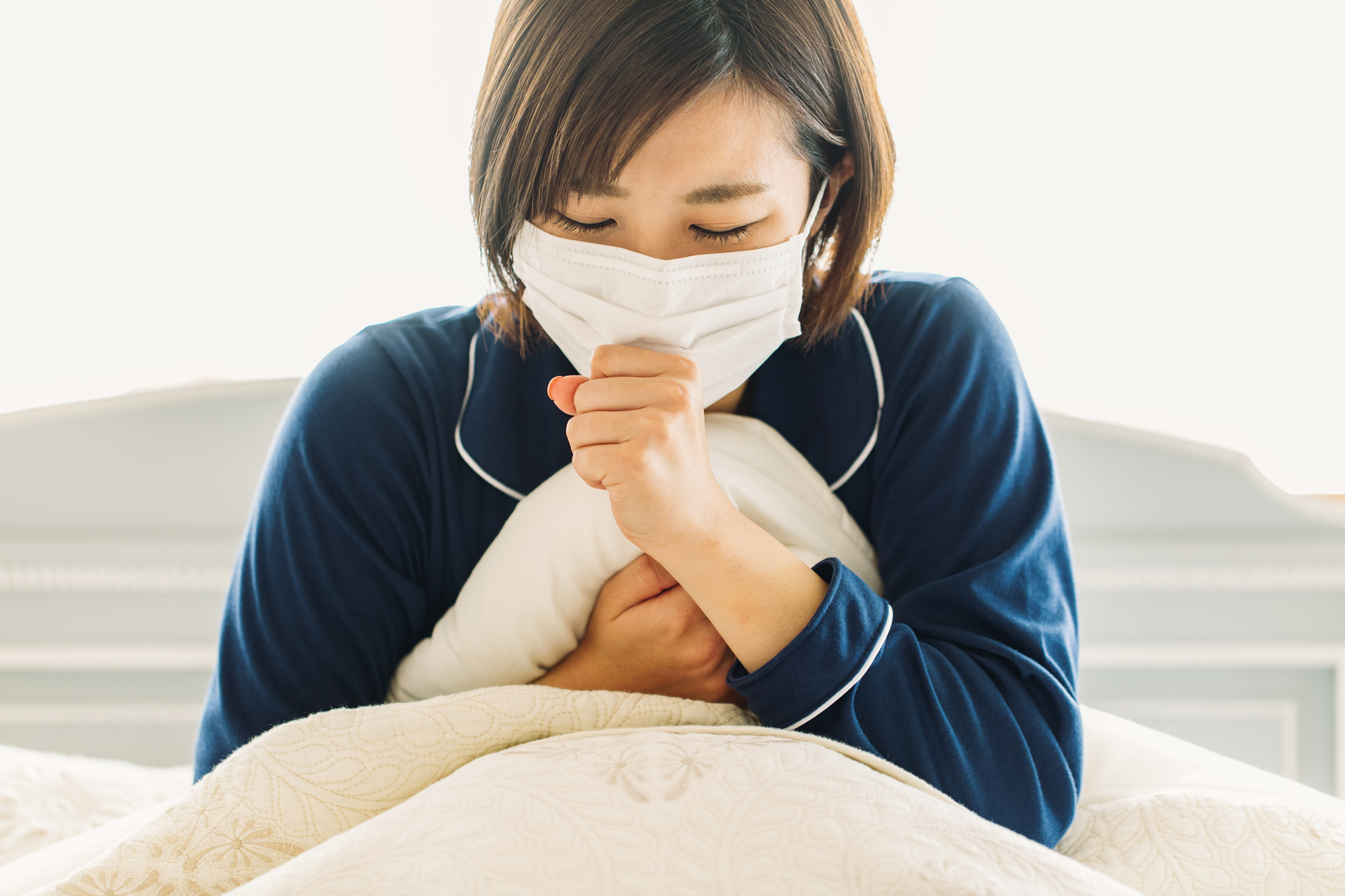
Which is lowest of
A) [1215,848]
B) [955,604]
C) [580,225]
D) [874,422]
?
[1215,848]

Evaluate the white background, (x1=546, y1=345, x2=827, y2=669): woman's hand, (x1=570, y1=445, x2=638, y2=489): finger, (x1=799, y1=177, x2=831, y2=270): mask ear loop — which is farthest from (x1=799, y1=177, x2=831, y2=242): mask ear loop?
the white background

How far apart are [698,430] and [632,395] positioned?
58mm

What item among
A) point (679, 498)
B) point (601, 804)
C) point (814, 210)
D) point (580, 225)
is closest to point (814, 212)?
point (814, 210)

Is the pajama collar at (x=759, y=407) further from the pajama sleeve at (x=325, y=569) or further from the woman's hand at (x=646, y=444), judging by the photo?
the woman's hand at (x=646, y=444)

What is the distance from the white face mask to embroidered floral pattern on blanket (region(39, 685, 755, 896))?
0.28 meters

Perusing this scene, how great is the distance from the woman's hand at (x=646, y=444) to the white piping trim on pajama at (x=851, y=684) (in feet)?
0.49

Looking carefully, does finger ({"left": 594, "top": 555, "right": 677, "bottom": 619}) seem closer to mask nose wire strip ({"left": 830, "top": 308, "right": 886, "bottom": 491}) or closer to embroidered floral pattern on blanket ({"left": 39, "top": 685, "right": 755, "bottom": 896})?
embroidered floral pattern on blanket ({"left": 39, "top": 685, "right": 755, "bottom": 896})

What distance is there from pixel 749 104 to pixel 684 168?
0.26 ft

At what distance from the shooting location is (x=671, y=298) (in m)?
0.72

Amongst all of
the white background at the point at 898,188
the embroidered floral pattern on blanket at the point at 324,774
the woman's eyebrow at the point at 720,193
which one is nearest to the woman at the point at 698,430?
the woman's eyebrow at the point at 720,193

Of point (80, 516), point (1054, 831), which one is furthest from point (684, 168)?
point (80, 516)

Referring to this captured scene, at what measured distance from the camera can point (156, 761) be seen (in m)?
1.47

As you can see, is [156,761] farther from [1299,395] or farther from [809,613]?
[1299,395]

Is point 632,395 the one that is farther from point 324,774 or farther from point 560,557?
point 324,774
